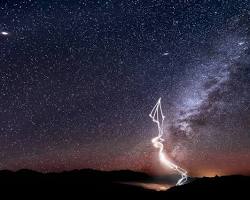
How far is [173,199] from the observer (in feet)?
168

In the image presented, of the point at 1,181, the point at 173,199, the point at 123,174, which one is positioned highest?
the point at 123,174

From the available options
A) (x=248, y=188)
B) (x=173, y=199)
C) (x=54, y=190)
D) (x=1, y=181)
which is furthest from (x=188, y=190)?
(x=1, y=181)

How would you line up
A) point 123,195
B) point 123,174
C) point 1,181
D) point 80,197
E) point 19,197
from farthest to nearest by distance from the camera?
1. point 123,174
2. point 1,181
3. point 123,195
4. point 80,197
5. point 19,197

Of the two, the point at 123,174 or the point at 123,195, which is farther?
the point at 123,174

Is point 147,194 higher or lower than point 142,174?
lower

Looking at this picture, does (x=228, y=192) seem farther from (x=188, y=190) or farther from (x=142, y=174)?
(x=142, y=174)

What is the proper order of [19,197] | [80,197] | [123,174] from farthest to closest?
[123,174] < [80,197] < [19,197]

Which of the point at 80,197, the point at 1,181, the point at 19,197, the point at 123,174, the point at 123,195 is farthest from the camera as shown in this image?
the point at 123,174

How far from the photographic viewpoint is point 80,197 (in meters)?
49.2

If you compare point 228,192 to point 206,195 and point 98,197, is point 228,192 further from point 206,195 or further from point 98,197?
point 98,197

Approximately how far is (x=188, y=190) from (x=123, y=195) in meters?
10.8

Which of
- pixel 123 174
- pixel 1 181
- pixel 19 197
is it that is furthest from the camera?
pixel 123 174

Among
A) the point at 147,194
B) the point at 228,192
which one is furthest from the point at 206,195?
the point at 147,194

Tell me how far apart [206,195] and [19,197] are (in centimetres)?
2736
